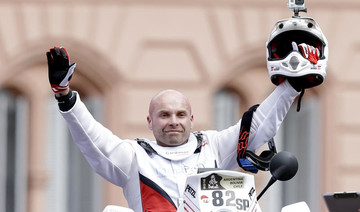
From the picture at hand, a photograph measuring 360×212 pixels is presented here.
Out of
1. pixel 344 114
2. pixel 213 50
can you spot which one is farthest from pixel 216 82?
pixel 344 114

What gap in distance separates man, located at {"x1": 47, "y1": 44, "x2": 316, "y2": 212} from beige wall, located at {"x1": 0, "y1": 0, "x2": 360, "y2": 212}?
24.6 feet

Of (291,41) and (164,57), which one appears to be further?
(164,57)

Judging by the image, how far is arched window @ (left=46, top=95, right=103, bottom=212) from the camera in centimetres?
1884

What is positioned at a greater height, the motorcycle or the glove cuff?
the glove cuff

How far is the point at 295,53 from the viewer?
1051 cm

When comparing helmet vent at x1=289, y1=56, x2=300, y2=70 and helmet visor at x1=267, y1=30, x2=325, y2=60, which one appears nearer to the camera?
helmet vent at x1=289, y1=56, x2=300, y2=70

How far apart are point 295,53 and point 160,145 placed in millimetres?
1080

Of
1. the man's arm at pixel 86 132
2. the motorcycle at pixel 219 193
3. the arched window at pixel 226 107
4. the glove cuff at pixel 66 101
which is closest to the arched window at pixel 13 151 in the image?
the arched window at pixel 226 107

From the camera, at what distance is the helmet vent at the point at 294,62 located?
1049cm

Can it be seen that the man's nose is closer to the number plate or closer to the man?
the man

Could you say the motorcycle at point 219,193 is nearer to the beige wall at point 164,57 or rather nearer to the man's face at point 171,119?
the man's face at point 171,119

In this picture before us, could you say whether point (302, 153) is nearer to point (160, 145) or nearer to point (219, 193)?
point (160, 145)

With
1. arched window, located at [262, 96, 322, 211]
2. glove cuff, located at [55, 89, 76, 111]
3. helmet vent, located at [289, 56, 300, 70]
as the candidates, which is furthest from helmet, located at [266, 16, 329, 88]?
arched window, located at [262, 96, 322, 211]

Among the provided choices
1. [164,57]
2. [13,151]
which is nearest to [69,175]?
[13,151]
